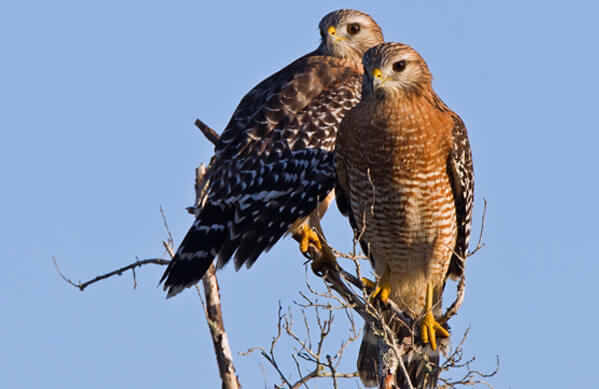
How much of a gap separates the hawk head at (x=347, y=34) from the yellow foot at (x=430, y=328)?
8.51ft

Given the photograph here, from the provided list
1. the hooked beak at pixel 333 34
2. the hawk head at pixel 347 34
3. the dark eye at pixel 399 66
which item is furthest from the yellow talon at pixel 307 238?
the dark eye at pixel 399 66

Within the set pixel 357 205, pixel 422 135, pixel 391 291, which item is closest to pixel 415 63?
pixel 422 135

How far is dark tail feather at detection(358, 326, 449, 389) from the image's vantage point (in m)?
7.62

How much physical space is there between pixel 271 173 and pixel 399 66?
1.68 m

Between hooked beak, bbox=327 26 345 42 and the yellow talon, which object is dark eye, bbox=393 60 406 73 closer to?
the yellow talon

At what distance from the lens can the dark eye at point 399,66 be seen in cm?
720

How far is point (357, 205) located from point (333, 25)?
2.40 metres

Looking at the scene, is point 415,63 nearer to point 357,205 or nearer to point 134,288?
point 357,205

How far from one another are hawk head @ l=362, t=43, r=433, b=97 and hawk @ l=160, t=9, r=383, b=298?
121 centimetres

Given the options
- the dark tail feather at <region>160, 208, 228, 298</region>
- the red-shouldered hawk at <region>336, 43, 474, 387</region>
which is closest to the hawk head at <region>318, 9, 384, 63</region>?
the red-shouldered hawk at <region>336, 43, 474, 387</region>

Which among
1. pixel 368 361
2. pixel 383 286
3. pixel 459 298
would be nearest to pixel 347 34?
pixel 383 286

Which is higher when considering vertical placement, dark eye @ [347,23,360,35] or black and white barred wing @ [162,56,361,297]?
dark eye @ [347,23,360,35]

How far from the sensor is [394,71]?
7242 mm

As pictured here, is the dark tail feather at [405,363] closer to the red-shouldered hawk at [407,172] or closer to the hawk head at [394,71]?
the red-shouldered hawk at [407,172]
